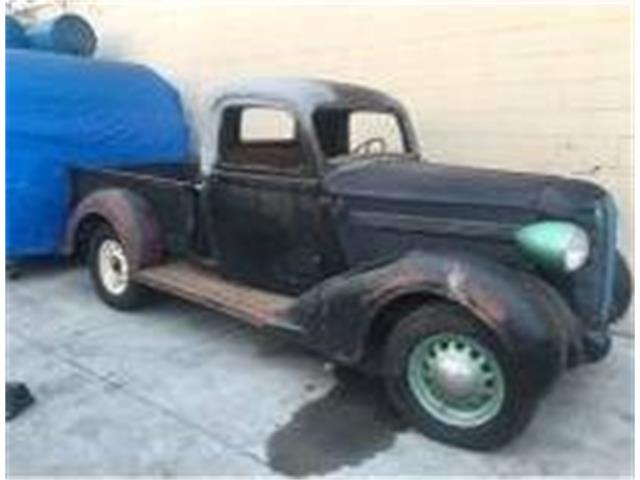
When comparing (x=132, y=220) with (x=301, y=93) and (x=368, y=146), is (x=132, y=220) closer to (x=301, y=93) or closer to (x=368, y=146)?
(x=301, y=93)

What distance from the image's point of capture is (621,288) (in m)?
5.32

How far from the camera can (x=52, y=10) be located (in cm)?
1070

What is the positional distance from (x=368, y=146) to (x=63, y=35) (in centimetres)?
476

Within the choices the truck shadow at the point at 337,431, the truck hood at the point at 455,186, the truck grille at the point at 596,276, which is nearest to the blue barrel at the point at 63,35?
the truck hood at the point at 455,186

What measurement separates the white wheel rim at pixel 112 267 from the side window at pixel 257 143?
1302mm

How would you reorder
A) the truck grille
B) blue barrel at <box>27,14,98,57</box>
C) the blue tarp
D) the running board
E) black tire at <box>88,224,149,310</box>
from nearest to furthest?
the truck grille
the running board
black tire at <box>88,224,149,310</box>
the blue tarp
blue barrel at <box>27,14,98,57</box>

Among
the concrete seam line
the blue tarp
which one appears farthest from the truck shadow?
the blue tarp

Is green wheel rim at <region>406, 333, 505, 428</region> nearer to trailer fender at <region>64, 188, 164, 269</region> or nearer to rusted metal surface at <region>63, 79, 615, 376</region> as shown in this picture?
rusted metal surface at <region>63, 79, 615, 376</region>

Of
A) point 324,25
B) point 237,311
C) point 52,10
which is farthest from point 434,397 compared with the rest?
point 52,10

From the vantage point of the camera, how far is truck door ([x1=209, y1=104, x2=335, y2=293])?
5.19 m

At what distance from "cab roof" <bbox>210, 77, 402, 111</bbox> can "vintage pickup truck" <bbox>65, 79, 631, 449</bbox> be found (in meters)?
0.01

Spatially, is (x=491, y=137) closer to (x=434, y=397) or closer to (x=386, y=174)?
(x=386, y=174)

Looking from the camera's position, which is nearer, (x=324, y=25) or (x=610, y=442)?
(x=610, y=442)

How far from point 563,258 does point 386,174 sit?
1.24 meters
